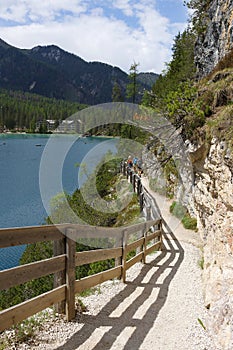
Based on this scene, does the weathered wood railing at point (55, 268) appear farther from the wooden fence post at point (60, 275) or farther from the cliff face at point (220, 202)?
the cliff face at point (220, 202)

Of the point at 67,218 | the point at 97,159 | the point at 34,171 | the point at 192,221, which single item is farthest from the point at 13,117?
the point at 192,221

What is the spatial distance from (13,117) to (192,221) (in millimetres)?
134874

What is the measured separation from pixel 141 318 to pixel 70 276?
1.44m

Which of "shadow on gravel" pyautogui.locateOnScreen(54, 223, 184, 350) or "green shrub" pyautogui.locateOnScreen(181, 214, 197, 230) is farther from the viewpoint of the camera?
"green shrub" pyautogui.locateOnScreen(181, 214, 197, 230)

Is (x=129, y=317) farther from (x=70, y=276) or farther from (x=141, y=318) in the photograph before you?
(x=70, y=276)

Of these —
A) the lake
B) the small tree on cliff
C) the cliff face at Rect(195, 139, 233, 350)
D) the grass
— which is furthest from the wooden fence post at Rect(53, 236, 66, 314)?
the small tree on cliff

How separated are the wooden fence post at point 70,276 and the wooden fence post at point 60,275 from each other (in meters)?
0.05

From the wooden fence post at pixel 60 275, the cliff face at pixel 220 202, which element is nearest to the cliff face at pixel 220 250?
the cliff face at pixel 220 202

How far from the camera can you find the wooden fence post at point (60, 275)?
407 cm

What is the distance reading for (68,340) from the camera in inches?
155

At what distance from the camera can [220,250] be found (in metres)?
5.58

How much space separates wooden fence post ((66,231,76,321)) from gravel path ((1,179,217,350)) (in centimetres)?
17

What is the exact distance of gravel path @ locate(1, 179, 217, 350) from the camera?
403cm

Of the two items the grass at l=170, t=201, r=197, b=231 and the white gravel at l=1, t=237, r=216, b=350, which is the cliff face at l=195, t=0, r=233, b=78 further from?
the white gravel at l=1, t=237, r=216, b=350
